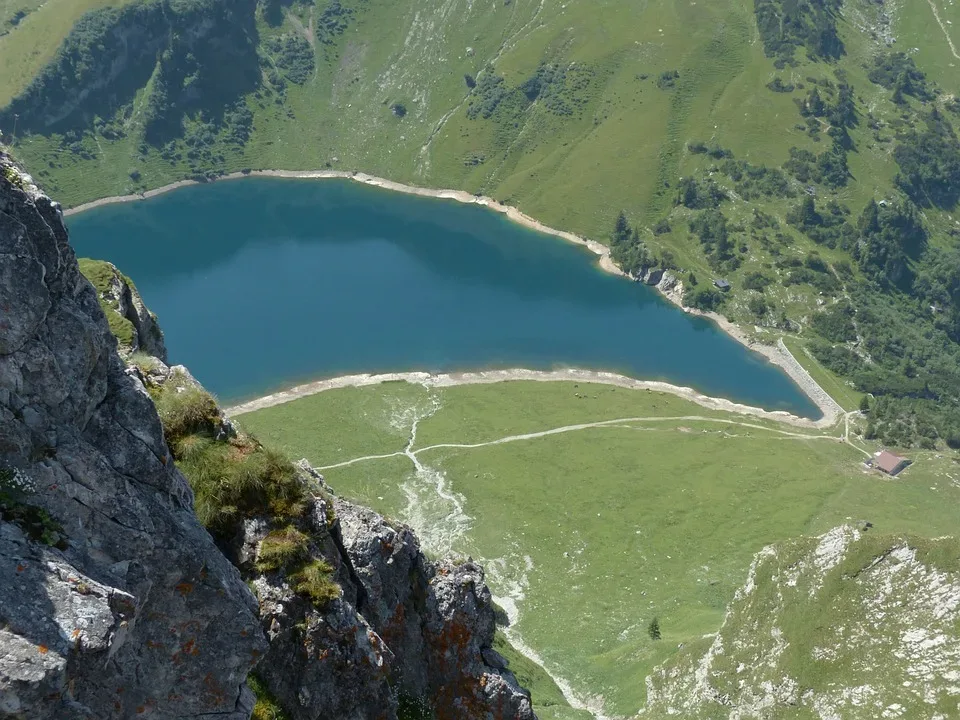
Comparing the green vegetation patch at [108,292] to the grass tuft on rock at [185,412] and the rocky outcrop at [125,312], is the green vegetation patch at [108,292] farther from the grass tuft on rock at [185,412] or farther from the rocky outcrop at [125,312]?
the grass tuft on rock at [185,412]

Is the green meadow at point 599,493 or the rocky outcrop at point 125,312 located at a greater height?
the rocky outcrop at point 125,312

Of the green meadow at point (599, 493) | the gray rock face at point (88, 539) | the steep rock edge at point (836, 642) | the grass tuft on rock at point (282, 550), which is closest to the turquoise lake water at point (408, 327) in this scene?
the green meadow at point (599, 493)

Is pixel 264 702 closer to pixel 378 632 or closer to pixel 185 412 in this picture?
pixel 378 632

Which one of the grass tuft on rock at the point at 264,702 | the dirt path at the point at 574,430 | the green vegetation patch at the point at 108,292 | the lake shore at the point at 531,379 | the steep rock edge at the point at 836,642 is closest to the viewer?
the grass tuft on rock at the point at 264,702

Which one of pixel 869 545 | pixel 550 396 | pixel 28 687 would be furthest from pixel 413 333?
pixel 28 687

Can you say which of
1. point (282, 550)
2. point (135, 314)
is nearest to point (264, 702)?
point (282, 550)

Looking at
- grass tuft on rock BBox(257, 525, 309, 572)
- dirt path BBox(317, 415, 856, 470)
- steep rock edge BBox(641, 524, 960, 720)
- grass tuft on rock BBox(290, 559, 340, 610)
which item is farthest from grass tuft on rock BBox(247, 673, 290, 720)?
dirt path BBox(317, 415, 856, 470)

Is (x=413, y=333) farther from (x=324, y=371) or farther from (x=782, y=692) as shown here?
(x=782, y=692)
